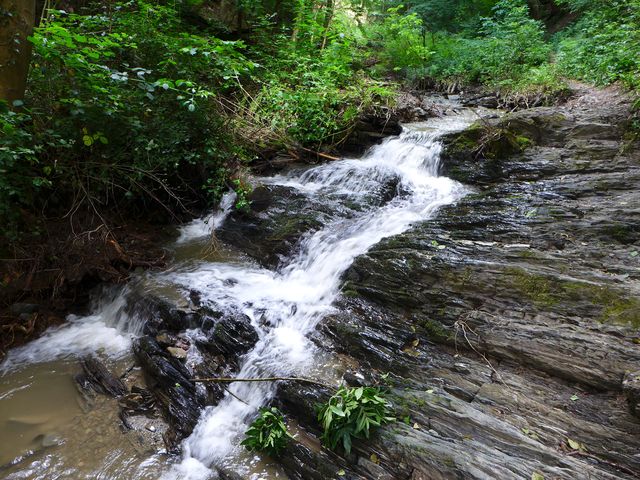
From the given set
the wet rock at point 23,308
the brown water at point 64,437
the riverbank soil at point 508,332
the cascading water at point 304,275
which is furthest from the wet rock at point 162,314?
the riverbank soil at point 508,332

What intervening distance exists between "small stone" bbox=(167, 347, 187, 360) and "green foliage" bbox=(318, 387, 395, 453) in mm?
2055

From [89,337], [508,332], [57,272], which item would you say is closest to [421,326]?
[508,332]

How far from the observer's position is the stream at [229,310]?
3.54 meters

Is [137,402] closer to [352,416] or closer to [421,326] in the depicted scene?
[352,416]

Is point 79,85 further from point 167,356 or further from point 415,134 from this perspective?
point 415,134

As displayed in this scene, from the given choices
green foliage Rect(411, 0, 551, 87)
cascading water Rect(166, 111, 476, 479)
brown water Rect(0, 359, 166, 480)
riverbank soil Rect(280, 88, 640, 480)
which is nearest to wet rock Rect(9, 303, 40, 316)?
brown water Rect(0, 359, 166, 480)

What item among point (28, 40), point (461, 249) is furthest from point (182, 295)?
point (461, 249)

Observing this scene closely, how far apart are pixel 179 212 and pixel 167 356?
399 centimetres

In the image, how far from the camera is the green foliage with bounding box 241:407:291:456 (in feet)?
11.0

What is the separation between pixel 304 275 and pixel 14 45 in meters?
4.51

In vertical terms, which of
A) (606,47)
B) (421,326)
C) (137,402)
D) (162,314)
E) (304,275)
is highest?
(606,47)

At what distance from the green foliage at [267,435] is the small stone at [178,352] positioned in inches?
56.5

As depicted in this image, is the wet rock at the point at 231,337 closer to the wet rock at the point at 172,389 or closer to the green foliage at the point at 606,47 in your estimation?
the wet rock at the point at 172,389

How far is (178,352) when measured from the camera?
450 cm
